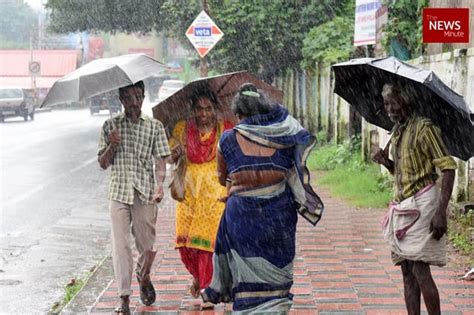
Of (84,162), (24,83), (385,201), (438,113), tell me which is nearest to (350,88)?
(438,113)

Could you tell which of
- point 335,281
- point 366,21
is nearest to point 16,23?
point 366,21

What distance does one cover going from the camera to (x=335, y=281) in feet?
24.4

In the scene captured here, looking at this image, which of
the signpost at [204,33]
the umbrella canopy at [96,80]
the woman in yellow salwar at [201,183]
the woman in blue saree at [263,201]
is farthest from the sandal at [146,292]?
the signpost at [204,33]

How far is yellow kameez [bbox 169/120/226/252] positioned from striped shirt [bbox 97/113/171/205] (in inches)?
10.9

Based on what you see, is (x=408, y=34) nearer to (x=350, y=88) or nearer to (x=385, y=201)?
(x=385, y=201)

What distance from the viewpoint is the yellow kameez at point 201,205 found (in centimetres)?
657

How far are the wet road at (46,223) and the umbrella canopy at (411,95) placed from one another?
312 cm

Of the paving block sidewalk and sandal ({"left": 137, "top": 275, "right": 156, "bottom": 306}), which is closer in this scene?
the paving block sidewalk

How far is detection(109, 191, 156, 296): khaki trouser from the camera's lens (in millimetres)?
6383

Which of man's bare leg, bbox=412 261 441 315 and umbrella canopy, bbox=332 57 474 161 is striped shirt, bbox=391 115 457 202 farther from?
man's bare leg, bbox=412 261 441 315

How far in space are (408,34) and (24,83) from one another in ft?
167

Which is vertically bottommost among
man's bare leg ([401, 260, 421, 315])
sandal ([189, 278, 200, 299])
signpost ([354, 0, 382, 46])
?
sandal ([189, 278, 200, 299])

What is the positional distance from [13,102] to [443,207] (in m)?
35.3

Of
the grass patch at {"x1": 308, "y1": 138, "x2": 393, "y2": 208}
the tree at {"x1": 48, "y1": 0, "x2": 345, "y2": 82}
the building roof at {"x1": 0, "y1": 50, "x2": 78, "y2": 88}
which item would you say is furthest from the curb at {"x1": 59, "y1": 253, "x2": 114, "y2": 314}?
the building roof at {"x1": 0, "y1": 50, "x2": 78, "y2": 88}
